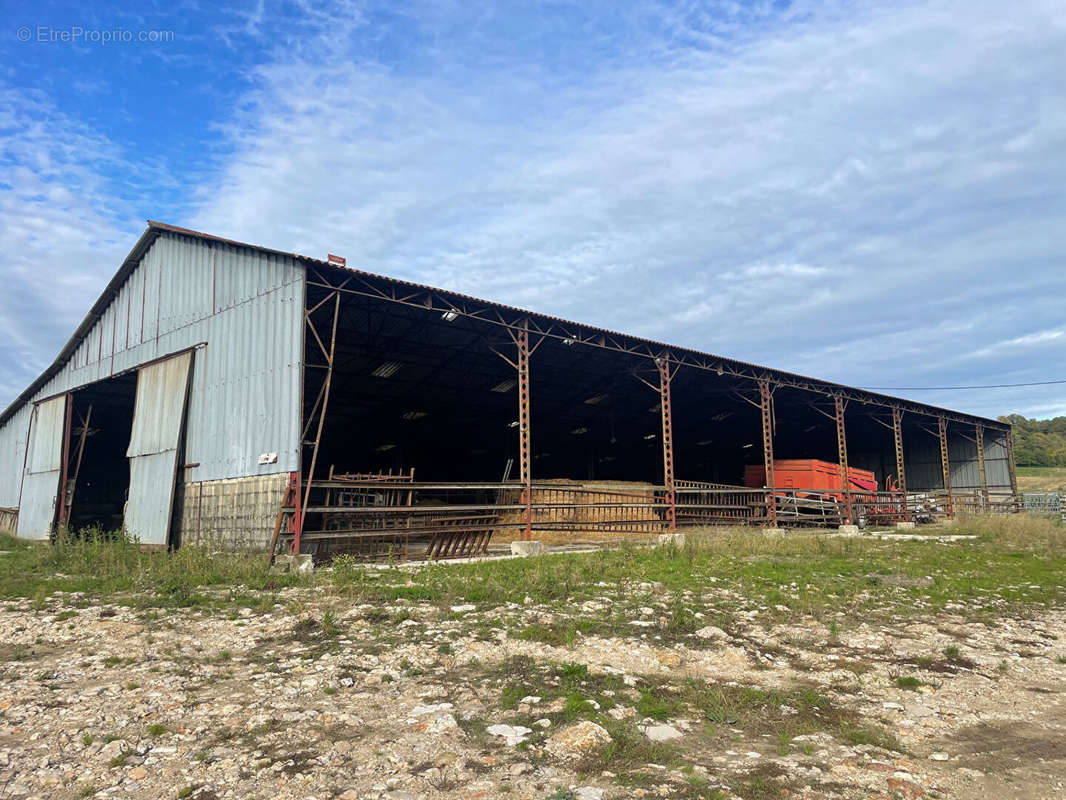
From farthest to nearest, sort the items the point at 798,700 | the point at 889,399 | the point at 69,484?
the point at 889,399 < the point at 69,484 < the point at 798,700

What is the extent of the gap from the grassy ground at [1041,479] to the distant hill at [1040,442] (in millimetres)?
4656

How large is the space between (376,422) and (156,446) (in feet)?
47.0

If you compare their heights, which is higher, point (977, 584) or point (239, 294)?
point (239, 294)

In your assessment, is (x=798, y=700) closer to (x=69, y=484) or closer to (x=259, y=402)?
(x=259, y=402)

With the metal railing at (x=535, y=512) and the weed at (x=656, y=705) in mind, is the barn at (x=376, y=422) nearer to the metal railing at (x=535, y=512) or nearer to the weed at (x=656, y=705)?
the metal railing at (x=535, y=512)

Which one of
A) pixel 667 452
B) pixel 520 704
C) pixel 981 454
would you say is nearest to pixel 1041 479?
pixel 981 454

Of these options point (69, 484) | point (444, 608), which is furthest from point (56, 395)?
point (444, 608)

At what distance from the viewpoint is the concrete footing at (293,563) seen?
1271 centimetres

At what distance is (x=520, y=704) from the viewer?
5961 millimetres

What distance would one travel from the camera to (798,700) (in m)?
6.14

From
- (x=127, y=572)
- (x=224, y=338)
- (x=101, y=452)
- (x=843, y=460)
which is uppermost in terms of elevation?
(x=224, y=338)

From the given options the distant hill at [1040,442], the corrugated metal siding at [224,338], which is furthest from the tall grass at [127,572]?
the distant hill at [1040,442]

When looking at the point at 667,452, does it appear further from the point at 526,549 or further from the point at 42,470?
the point at 42,470

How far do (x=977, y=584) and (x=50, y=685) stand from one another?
13.1m
